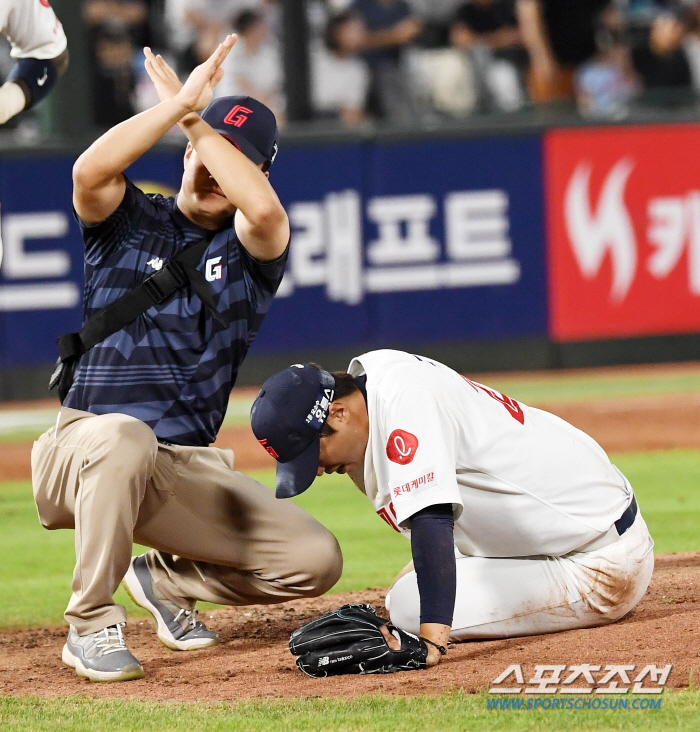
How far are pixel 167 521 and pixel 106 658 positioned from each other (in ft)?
1.75

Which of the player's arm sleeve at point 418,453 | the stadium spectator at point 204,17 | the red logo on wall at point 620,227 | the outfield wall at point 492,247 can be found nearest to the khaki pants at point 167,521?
the player's arm sleeve at point 418,453

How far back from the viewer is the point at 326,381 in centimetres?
384

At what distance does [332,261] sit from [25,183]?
9.37ft

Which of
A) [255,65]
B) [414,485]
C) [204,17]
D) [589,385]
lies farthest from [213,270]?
[204,17]

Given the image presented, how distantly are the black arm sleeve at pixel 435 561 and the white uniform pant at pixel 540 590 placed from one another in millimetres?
457

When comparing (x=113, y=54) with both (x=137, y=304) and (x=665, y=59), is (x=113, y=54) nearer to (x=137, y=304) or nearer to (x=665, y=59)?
(x=665, y=59)

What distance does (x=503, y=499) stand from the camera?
13.2ft

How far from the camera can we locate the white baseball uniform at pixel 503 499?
382cm

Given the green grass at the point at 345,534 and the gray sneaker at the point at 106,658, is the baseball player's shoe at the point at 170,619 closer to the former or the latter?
the gray sneaker at the point at 106,658

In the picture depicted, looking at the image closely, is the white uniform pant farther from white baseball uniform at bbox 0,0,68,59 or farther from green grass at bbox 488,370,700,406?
green grass at bbox 488,370,700,406

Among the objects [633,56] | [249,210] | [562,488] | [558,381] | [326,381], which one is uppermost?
[633,56]

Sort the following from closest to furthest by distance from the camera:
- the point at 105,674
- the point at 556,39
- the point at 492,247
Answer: the point at 105,674
the point at 492,247
the point at 556,39

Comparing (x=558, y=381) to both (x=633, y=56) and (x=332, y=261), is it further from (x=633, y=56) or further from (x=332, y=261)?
(x=633, y=56)

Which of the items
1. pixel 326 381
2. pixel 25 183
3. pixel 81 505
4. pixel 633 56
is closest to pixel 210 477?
pixel 81 505
